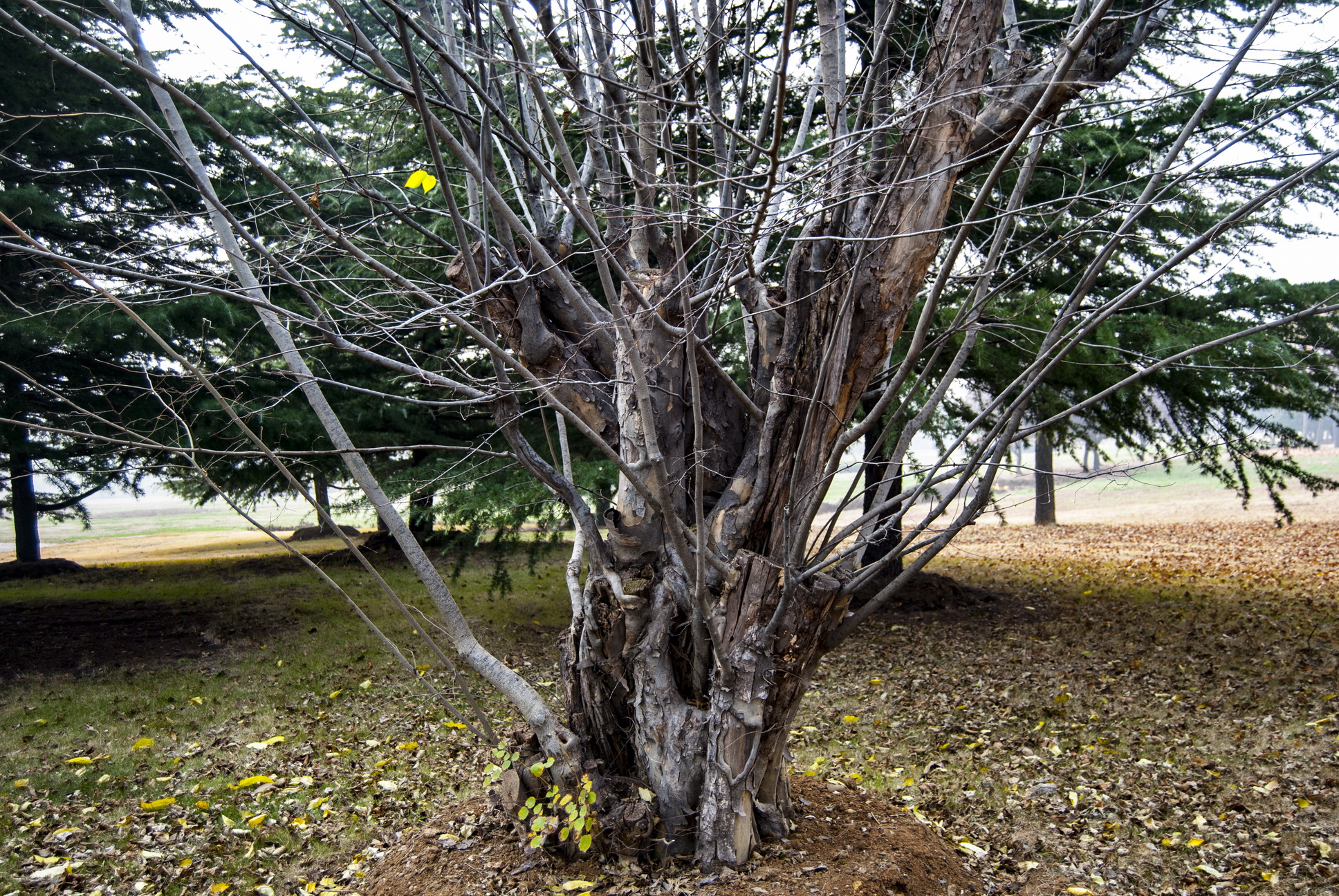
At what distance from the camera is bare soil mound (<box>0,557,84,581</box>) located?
10.6 meters

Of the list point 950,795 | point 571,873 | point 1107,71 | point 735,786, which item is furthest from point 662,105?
point 950,795

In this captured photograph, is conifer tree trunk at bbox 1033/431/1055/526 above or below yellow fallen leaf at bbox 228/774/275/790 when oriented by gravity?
above

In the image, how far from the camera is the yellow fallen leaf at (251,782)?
4699 millimetres

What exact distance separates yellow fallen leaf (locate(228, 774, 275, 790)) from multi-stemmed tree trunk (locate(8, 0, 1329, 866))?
6.93 feet

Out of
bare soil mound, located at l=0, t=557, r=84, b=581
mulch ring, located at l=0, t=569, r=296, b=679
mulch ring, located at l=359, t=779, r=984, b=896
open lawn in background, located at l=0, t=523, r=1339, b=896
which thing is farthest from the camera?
bare soil mound, located at l=0, t=557, r=84, b=581

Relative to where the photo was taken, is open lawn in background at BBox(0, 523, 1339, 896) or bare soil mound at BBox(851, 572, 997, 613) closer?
open lawn in background at BBox(0, 523, 1339, 896)

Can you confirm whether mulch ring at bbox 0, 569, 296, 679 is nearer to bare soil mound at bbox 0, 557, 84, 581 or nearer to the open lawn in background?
the open lawn in background

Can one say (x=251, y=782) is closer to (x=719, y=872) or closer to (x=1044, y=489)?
(x=719, y=872)

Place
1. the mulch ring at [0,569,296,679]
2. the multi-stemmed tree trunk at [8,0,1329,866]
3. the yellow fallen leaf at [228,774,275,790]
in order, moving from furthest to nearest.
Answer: the mulch ring at [0,569,296,679], the yellow fallen leaf at [228,774,275,790], the multi-stemmed tree trunk at [8,0,1329,866]

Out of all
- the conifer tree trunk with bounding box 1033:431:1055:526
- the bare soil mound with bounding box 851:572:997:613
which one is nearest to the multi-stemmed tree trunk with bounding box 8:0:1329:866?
the bare soil mound with bounding box 851:572:997:613

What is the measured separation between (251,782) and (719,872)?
313 centimetres

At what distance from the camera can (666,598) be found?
350 centimetres

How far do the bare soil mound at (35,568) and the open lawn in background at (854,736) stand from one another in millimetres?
1377

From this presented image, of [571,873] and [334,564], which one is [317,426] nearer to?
[334,564]
